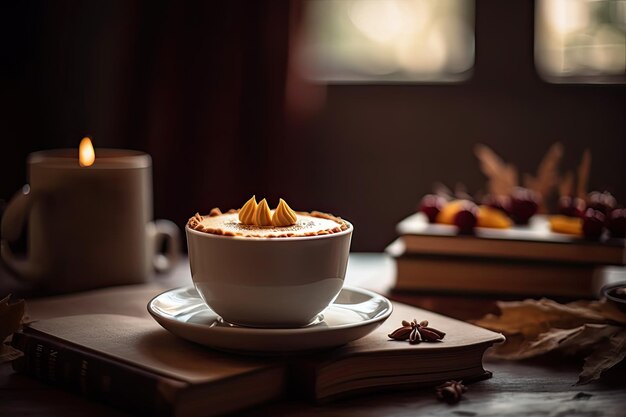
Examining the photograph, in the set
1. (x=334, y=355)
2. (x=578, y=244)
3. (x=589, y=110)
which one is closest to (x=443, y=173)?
(x=589, y=110)

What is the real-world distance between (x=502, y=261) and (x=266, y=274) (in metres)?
0.64

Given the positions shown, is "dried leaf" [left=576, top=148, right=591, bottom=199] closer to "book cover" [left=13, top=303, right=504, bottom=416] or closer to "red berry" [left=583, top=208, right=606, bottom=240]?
Result: "red berry" [left=583, top=208, right=606, bottom=240]

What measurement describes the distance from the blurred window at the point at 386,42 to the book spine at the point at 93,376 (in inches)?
91.6

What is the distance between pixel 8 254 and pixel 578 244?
35.4 inches

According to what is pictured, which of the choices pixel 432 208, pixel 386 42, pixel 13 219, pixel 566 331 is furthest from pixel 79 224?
pixel 386 42

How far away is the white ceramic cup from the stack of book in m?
0.53

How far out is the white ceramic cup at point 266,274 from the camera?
80cm

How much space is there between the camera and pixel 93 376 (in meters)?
0.78

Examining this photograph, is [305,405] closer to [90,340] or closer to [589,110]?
[90,340]

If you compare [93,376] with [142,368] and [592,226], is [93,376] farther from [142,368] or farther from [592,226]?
[592,226]

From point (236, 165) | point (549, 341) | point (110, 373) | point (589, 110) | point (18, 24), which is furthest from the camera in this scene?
point (589, 110)

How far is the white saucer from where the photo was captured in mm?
770

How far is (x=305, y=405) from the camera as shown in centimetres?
78

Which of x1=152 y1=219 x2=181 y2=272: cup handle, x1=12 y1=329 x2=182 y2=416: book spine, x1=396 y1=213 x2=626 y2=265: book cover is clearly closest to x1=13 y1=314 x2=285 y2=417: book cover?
x1=12 y1=329 x2=182 y2=416: book spine
